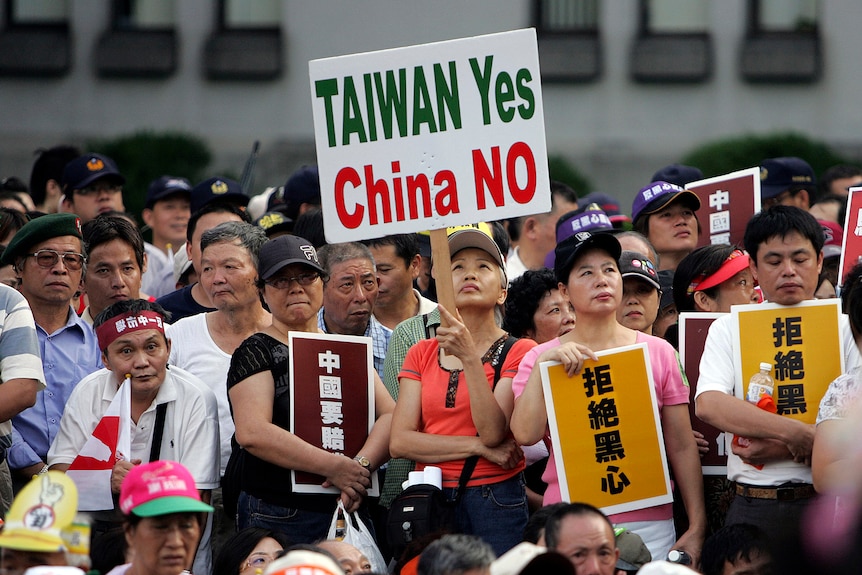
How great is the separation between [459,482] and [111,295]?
2662 mm

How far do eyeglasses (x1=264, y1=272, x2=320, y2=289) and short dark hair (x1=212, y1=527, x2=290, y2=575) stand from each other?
117cm

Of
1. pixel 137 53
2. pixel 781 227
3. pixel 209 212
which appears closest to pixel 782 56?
pixel 137 53

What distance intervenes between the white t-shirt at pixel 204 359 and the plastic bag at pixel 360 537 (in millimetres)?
885

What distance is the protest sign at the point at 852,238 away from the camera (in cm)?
742

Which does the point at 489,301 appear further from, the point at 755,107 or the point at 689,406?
the point at 755,107

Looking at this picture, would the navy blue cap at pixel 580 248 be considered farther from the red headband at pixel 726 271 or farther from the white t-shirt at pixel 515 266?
the white t-shirt at pixel 515 266

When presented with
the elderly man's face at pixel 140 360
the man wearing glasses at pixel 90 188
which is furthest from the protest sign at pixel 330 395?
the man wearing glasses at pixel 90 188

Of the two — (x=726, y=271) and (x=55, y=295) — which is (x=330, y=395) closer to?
(x=55, y=295)

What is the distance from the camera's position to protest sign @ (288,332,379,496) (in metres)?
6.44

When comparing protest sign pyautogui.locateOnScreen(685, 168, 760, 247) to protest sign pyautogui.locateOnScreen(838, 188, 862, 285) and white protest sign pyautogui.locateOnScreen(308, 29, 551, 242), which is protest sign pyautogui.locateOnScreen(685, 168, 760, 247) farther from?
white protest sign pyautogui.locateOnScreen(308, 29, 551, 242)

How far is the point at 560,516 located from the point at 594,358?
2.77 feet

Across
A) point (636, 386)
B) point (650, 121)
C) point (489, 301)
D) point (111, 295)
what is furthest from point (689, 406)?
point (650, 121)

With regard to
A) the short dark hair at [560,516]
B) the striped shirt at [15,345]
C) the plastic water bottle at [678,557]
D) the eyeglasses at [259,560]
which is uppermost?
the striped shirt at [15,345]

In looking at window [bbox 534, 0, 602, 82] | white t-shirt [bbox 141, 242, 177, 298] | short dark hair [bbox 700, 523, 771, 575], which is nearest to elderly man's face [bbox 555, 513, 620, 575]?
short dark hair [bbox 700, 523, 771, 575]
